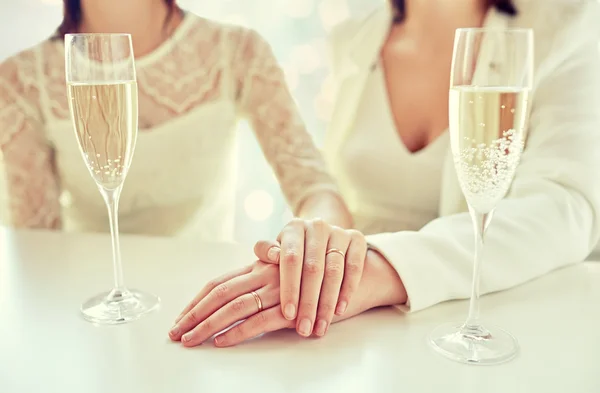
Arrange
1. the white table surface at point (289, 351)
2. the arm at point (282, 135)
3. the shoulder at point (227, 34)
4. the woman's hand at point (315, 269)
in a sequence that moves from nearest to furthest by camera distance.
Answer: the white table surface at point (289, 351)
the woman's hand at point (315, 269)
the arm at point (282, 135)
the shoulder at point (227, 34)

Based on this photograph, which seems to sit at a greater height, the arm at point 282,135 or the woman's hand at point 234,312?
the arm at point 282,135

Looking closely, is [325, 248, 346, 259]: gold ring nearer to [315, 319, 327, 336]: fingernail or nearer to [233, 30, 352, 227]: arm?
[315, 319, 327, 336]: fingernail

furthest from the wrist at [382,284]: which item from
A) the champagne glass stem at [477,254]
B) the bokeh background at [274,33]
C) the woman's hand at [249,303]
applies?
the bokeh background at [274,33]

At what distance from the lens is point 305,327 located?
663 mm

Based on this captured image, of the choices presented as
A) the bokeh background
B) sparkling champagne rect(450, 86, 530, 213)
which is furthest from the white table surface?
the bokeh background

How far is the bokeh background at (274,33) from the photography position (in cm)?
184

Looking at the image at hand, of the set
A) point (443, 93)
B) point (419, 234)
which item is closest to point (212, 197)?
point (443, 93)

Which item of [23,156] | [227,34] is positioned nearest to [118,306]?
[23,156]

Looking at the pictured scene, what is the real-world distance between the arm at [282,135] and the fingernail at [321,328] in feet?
1.70

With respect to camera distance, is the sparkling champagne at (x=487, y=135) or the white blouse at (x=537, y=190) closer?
the sparkling champagne at (x=487, y=135)

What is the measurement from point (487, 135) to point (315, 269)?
0.26m

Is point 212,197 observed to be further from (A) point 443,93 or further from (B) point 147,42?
(A) point 443,93

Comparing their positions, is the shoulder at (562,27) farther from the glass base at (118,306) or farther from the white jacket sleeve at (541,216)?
the glass base at (118,306)

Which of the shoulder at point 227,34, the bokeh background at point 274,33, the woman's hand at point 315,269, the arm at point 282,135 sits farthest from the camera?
the bokeh background at point 274,33
